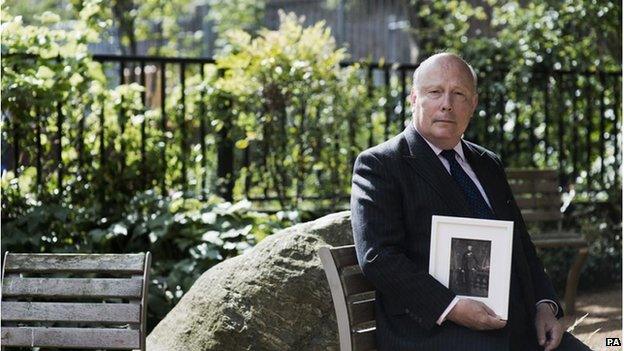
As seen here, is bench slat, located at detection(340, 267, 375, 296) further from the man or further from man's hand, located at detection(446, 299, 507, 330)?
man's hand, located at detection(446, 299, 507, 330)

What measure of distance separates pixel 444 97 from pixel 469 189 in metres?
0.33

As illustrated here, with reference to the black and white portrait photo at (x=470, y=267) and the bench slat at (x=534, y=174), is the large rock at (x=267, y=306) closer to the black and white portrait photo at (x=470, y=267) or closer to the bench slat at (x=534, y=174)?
the black and white portrait photo at (x=470, y=267)

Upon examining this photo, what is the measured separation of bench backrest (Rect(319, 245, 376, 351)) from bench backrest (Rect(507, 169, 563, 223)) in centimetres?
434

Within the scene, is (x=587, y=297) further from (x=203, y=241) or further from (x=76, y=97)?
(x=76, y=97)

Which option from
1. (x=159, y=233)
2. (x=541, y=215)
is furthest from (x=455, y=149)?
(x=541, y=215)

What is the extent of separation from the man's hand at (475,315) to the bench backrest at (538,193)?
4.52m

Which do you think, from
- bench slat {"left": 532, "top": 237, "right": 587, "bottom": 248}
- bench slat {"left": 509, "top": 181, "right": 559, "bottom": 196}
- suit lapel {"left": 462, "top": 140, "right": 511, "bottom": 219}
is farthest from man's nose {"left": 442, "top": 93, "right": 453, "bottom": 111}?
bench slat {"left": 509, "top": 181, "right": 559, "bottom": 196}

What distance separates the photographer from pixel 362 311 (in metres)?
3.92

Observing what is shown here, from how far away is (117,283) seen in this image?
4.58 metres

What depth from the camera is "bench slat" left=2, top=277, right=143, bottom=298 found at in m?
4.55

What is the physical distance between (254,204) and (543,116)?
2737mm

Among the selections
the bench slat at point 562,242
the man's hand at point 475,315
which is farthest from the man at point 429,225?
the bench slat at point 562,242

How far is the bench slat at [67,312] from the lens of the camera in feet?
15.0

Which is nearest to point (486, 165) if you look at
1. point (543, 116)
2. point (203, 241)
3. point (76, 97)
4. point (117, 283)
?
point (117, 283)
